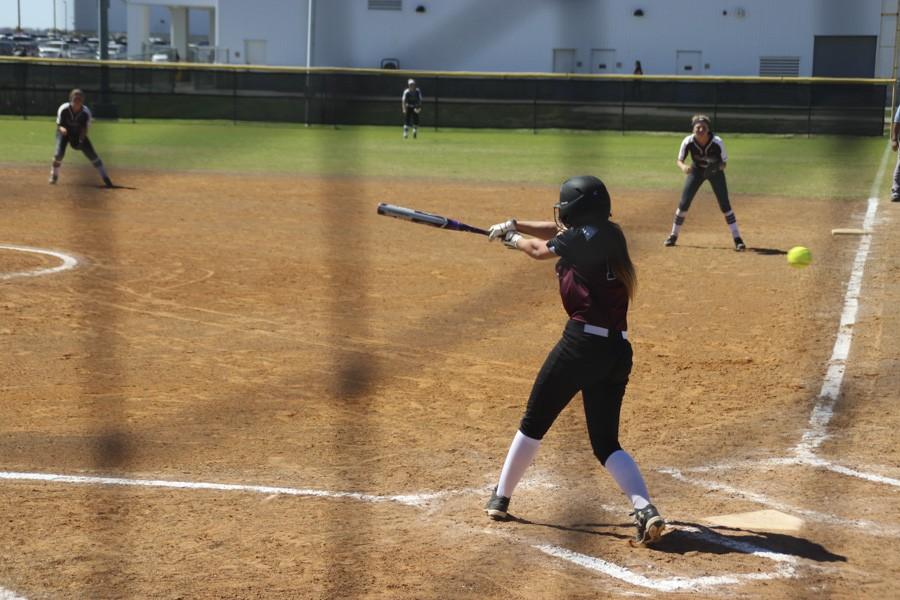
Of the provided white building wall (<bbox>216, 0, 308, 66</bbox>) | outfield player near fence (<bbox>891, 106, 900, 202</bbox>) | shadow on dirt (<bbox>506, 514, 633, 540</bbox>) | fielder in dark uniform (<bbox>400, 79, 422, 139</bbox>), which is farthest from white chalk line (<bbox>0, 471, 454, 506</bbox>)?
fielder in dark uniform (<bbox>400, 79, 422, 139</bbox>)

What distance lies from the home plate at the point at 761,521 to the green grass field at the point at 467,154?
16.0 metres

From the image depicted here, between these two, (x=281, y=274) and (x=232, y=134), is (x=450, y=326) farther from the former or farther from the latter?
(x=232, y=134)

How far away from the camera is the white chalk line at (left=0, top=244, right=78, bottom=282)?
12375 millimetres

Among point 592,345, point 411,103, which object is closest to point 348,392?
point 592,345

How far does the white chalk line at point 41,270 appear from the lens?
1238 cm

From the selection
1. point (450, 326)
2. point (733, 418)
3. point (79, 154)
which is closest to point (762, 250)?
point (450, 326)

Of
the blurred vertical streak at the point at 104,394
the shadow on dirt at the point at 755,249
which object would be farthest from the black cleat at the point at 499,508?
the shadow on dirt at the point at 755,249

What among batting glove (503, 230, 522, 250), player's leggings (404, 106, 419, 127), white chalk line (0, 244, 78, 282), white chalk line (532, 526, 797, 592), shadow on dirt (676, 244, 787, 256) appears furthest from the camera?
player's leggings (404, 106, 419, 127)

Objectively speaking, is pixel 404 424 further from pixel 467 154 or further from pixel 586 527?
pixel 467 154

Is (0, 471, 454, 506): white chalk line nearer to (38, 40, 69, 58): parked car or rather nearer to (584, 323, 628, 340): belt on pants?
(584, 323, 628, 340): belt on pants

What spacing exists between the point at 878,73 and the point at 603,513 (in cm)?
Result: 260

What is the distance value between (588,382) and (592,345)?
0.20 meters

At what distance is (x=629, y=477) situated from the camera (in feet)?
18.2

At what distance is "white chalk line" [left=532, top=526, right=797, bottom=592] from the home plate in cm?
22
